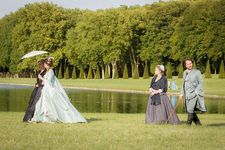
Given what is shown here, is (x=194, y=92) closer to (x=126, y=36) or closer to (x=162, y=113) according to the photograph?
(x=162, y=113)

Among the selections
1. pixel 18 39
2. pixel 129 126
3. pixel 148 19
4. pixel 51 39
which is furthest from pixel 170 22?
pixel 129 126

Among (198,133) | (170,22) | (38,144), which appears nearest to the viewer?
(38,144)

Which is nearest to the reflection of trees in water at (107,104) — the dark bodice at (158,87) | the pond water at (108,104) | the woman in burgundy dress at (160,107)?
the pond water at (108,104)

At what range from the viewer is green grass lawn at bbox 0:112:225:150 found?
1084 cm

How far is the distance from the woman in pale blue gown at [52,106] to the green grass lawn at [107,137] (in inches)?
26.9

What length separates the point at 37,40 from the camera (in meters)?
82.7

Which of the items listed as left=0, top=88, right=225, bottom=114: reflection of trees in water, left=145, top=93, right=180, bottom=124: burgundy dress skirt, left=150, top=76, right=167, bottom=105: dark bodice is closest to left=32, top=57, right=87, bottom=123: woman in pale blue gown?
left=145, top=93, right=180, bottom=124: burgundy dress skirt

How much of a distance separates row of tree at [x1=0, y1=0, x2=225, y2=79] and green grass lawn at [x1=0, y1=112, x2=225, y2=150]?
1960 inches

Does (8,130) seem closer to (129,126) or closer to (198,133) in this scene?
(129,126)

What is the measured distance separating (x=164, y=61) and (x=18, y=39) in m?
24.5

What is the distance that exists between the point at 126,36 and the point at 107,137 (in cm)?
6380

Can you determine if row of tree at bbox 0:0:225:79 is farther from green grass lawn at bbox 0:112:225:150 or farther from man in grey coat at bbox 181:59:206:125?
green grass lawn at bbox 0:112:225:150

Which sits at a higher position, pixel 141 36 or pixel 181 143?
pixel 141 36

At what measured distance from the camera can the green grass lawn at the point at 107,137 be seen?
1084cm
